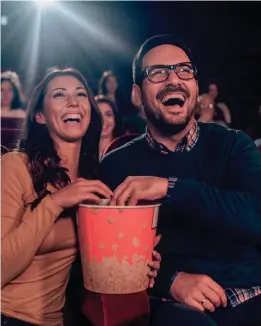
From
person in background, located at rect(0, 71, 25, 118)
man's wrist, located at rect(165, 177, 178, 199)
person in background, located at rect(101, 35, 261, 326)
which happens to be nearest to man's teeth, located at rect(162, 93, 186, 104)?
person in background, located at rect(101, 35, 261, 326)

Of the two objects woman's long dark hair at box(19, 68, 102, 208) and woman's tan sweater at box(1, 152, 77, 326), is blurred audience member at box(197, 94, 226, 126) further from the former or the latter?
woman's tan sweater at box(1, 152, 77, 326)

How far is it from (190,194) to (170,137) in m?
0.36

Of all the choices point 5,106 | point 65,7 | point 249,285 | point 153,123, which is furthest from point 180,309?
point 65,7

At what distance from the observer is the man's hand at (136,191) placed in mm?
1424

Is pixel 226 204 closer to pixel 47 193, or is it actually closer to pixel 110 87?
pixel 47 193

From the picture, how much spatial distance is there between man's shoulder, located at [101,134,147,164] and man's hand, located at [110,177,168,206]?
0.39 metres

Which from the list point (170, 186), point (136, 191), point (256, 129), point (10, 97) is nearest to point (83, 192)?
point (136, 191)

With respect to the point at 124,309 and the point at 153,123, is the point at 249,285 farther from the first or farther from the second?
the point at 153,123

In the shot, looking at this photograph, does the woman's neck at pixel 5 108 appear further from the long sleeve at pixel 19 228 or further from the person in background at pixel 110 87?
the long sleeve at pixel 19 228

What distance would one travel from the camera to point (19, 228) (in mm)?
1507

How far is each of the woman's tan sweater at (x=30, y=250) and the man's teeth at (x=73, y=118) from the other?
8.9 inches

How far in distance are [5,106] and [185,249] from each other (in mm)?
3478

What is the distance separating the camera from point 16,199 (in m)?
1.57

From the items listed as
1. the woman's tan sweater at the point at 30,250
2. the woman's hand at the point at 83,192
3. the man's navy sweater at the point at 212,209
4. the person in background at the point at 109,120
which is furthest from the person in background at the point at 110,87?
the woman's hand at the point at 83,192
